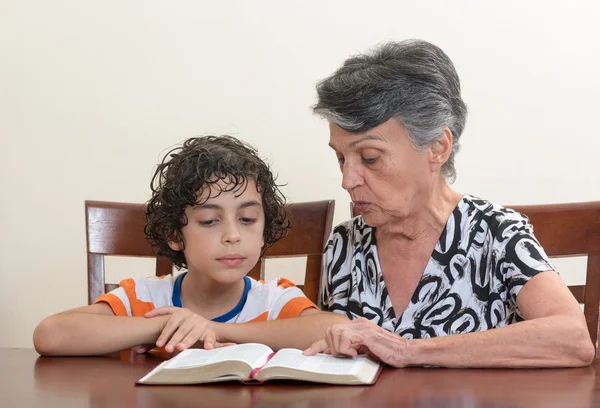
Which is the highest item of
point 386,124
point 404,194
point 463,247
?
point 386,124

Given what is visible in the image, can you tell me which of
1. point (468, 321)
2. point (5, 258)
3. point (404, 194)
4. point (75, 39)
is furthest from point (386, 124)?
point (5, 258)

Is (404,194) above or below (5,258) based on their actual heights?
above

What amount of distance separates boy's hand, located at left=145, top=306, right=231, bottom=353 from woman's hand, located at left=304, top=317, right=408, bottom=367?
0.88 feet

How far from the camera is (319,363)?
1295mm

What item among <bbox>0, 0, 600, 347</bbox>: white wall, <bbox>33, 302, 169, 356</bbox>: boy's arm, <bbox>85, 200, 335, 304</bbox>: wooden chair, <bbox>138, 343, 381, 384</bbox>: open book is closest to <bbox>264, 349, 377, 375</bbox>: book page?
<bbox>138, 343, 381, 384</bbox>: open book

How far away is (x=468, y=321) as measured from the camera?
1.74 metres

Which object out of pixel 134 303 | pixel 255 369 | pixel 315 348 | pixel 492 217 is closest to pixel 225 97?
pixel 134 303

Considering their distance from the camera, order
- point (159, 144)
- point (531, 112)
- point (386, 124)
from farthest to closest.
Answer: point (159, 144) → point (531, 112) → point (386, 124)

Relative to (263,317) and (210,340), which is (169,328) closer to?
(210,340)

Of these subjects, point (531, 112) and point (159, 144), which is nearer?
point (531, 112)

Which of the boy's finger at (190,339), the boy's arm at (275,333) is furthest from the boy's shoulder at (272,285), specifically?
the boy's finger at (190,339)

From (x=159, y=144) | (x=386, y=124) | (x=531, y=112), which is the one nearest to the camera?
(x=386, y=124)

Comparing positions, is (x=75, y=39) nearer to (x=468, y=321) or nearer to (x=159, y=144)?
(x=159, y=144)

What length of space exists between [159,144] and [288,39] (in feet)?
1.93
